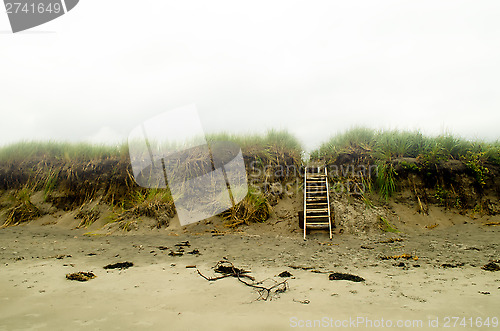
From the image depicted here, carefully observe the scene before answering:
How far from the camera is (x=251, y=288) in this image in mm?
2945

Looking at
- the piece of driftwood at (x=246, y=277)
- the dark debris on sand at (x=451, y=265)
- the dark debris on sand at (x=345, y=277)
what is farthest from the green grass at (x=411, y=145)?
the piece of driftwood at (x=246, y=277)

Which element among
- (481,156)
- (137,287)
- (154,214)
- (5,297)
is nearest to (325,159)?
(481,156)

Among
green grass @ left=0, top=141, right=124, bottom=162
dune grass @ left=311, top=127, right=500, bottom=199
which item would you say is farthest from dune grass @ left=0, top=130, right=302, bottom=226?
dune grass @ left=311, top=127, right=500, bottom=199

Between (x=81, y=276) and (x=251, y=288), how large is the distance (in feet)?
7.62

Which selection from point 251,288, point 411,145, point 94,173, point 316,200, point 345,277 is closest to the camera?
point 251,288

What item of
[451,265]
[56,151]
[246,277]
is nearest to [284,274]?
[246,277]

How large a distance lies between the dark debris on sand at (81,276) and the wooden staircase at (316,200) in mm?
4546

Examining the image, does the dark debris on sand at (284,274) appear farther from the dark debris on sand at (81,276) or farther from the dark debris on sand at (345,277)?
the dark debris on sand at (81,276)

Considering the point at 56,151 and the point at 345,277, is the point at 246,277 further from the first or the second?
the point at 56,151

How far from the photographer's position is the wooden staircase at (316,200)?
6680 millimetres

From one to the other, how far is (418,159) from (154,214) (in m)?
7.91

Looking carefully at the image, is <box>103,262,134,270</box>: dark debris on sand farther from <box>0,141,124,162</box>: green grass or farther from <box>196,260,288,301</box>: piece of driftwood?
<box>0,141,124,162</box>: green grass

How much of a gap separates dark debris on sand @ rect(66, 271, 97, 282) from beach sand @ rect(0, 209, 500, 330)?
4.7 inches

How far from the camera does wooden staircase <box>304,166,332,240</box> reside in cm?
668
